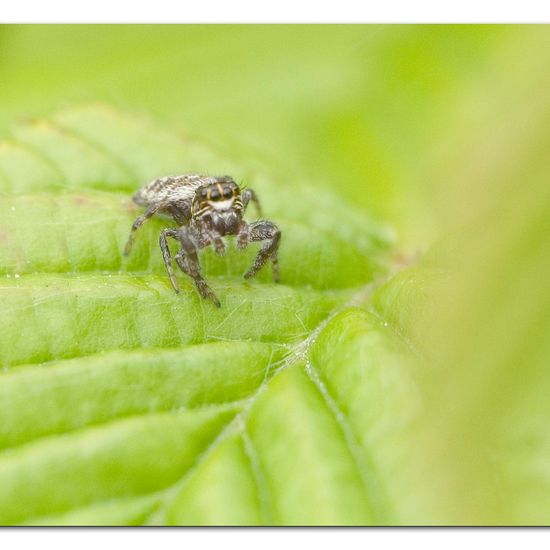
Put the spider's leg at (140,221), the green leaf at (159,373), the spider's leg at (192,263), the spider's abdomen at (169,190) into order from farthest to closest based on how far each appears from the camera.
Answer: the spider's abdomen at (169,190), the spider's leg at (140,221), the spider's leg at (192,263), the green leaf at (159,373)

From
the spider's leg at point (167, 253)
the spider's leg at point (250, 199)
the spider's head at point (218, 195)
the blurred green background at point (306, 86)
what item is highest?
the blurred green background at point (306, 86)

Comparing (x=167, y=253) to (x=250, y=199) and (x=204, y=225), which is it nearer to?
(x=204, y=225)

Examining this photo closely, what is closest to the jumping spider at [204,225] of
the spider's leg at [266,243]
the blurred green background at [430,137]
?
the spider's leg at [266,243]

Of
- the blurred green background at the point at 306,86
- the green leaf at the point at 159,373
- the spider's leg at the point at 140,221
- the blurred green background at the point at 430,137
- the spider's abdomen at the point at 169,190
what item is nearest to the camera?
the green leaf at the point at 159,373

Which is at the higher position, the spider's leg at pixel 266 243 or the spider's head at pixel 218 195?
the spider's head at pixel 218 195

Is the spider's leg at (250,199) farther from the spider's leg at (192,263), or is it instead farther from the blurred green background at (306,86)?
the blurred green background at (306,86)

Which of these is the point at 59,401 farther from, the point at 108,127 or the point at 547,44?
the point at 547,44

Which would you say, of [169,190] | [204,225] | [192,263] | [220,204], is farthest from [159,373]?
[169,190]

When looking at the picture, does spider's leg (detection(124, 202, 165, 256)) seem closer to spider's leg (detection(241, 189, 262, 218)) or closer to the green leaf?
the green leaf
